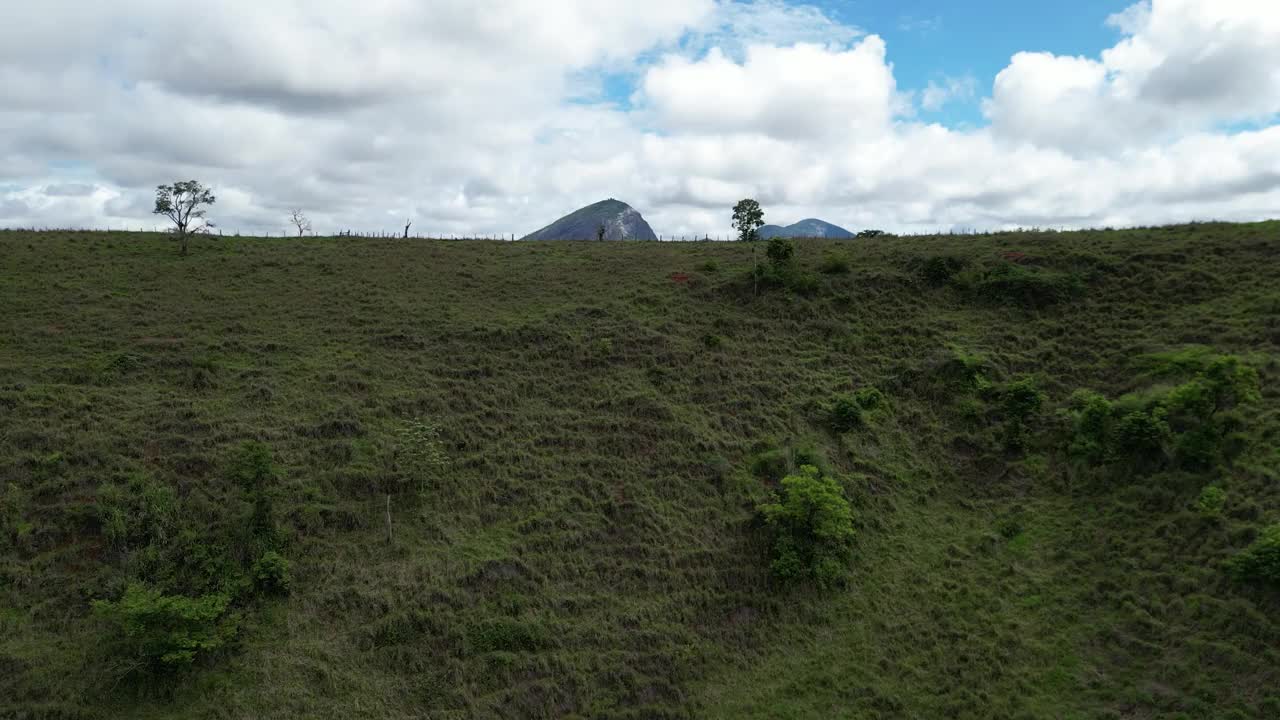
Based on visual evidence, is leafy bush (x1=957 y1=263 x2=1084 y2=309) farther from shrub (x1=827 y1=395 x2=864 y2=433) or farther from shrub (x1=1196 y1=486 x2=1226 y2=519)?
shrub (x1=1196 y1=486 x2=1226 y2=519)

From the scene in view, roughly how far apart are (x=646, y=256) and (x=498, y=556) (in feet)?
97.0

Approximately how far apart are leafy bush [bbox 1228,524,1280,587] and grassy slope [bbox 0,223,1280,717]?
0.46 metres

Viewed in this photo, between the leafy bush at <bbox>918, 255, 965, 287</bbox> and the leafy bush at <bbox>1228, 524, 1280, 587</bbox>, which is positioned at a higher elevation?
the leafy bush at <bbox>918, 255, 965, 287</bbox>

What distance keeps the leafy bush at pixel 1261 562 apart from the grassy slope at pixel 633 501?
1.51ft

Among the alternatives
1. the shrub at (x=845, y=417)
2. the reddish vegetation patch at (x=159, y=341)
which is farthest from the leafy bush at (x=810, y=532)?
the reddish vegetation patch at (x=159, y=341)

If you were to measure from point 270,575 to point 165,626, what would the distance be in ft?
8.82

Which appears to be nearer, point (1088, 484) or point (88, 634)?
point (88, 634)

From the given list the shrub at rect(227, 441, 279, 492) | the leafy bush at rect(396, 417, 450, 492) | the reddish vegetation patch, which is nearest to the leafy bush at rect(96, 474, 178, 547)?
the shrub at rect(227, 441, 279, 492)

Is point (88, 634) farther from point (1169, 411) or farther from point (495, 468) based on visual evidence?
point (1169, 411)

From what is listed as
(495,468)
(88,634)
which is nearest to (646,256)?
(495,468)

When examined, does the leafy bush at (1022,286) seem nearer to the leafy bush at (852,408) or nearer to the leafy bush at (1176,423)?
the leafy bush at (1176,423)

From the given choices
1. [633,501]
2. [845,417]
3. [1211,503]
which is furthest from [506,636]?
[1211,503]

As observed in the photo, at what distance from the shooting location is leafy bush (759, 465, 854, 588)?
1980cm

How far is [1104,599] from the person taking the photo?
1806 cm
